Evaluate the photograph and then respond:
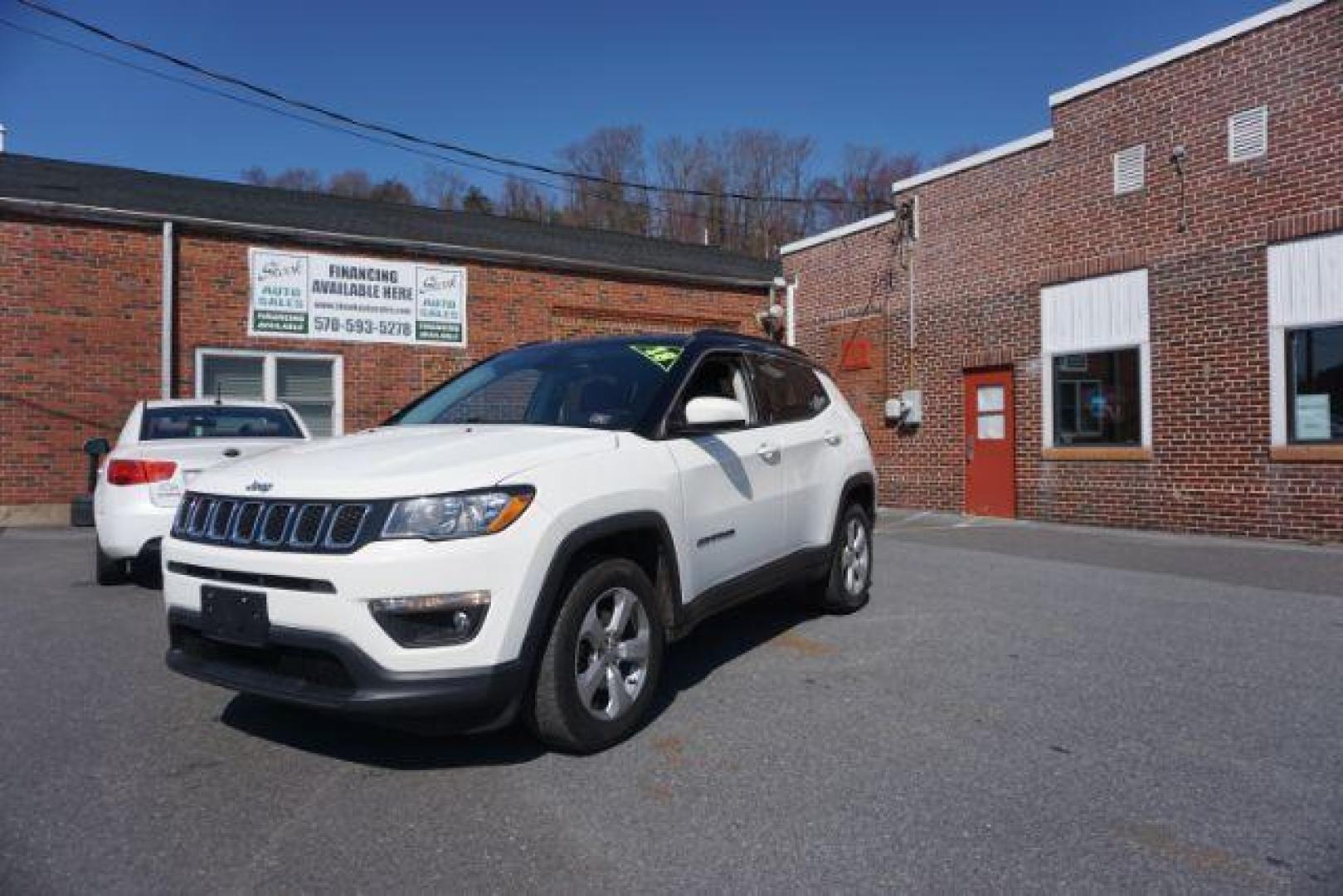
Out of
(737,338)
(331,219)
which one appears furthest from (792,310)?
(737,338)

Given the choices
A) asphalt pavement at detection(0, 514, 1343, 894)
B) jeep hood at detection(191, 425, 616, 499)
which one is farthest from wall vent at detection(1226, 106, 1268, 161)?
jeep hood at detection(191, 425, 616, 499)

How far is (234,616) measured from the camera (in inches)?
121

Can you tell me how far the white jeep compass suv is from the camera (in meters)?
2.85

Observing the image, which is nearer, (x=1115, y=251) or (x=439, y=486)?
(x=439, y=486)

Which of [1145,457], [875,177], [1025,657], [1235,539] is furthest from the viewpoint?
[875,177]

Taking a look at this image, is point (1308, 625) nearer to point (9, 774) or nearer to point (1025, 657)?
point (1025, 657)

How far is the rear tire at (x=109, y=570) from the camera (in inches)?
262

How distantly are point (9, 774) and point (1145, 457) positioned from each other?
37.2 ft

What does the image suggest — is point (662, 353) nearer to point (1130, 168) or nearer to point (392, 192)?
point (1130, 168)

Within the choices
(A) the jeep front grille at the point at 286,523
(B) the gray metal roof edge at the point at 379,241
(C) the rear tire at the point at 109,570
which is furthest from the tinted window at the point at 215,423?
(B) the gray metal roof edge at the point at 379,241

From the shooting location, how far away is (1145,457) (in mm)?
10773

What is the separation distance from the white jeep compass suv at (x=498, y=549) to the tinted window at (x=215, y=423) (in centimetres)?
323

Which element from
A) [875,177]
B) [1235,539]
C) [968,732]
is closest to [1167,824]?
[968,732]

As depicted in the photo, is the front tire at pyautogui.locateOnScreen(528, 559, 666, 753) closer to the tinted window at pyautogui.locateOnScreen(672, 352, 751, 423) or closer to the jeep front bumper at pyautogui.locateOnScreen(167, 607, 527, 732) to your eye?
the jeep front bumper at pyautogui.locateOnScreen(167, 607, 527, 732)
